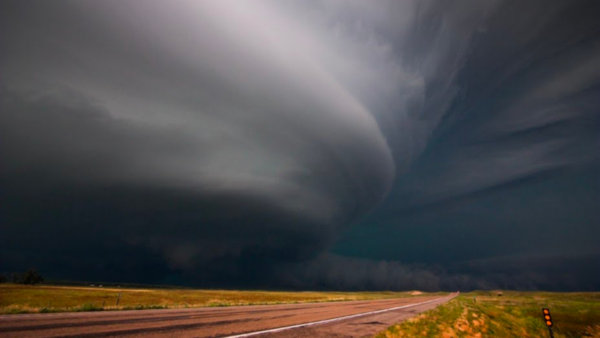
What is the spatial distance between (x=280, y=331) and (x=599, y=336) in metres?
18.0

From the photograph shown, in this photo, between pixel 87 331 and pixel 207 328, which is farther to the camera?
pixel 207 328

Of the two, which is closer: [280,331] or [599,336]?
[280,331]

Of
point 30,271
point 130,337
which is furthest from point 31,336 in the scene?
point 30,271

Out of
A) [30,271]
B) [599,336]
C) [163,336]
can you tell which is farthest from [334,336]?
[30,271]

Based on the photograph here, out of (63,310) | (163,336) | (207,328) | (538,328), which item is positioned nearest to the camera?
(163,336)

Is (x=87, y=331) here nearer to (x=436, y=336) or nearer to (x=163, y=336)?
(x=163, y=336)

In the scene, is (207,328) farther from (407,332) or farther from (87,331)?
(407,332)

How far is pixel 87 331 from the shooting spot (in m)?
10.7

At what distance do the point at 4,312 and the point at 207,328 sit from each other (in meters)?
14.9

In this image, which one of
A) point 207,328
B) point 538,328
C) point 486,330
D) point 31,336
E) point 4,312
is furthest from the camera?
point 538,328

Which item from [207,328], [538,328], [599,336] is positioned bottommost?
[538,328]

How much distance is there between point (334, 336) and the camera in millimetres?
12469

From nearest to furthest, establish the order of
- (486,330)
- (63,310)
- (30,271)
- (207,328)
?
1. (207,328)
2. (486,330)
3. (63,310)
4. (30,271)

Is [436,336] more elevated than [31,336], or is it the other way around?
[31,336]
